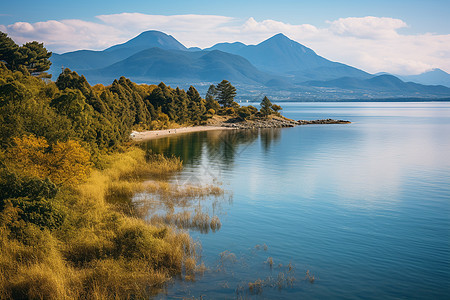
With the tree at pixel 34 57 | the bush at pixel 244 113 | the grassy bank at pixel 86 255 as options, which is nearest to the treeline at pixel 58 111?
the grassy bank at pixel 86 255

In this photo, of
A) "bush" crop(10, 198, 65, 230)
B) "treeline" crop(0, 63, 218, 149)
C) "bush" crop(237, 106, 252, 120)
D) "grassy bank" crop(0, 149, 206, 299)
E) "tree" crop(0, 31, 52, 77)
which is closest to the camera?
"grassy bank" crop(0, 149, 206, 299)

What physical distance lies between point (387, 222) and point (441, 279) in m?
10.9

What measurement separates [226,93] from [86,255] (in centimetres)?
14242

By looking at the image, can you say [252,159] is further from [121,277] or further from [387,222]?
[121,277]

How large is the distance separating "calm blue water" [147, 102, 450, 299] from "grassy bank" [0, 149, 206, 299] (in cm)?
197

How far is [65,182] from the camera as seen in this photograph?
31359 millimetres

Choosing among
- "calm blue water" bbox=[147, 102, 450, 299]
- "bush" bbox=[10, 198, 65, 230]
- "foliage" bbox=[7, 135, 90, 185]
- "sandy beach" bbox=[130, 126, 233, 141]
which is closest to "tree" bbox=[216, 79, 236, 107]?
"sandy beach" bbox=[130, 126, 233, 141]

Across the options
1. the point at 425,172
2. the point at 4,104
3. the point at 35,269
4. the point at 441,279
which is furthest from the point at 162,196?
the point at 425,172

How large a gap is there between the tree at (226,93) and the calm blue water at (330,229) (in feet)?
316

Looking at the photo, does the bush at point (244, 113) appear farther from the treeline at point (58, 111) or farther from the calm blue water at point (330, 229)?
the calm blue water at point (330, 229)

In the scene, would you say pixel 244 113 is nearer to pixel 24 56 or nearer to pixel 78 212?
pixel 24 56

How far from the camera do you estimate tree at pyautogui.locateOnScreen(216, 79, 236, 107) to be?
15900cm

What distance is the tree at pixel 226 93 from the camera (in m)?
159

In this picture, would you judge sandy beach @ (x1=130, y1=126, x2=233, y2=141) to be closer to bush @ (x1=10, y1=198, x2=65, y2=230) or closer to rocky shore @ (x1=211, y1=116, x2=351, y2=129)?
rocky shore @ (x1=211, y1=116, x2=351, y2=129)
